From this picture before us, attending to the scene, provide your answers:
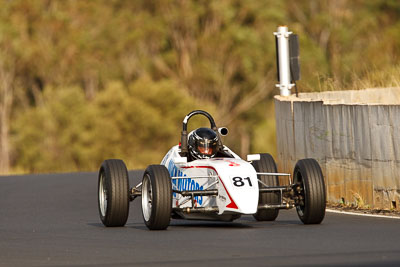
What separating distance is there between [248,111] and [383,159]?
46403 mm

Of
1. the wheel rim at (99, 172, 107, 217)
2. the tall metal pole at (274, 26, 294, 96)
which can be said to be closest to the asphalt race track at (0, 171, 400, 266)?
the wheel rim at (99, 172, 107, 217)

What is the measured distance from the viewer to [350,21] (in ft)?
223

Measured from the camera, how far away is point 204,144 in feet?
45.6

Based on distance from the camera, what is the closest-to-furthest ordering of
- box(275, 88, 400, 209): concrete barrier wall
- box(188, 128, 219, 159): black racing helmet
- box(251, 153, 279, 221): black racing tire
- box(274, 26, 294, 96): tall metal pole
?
box(251, 153, 279, 221): black racing tire
box(188, 128, 219, 159): black racing helmet
box(275, 88, 400, 209): concrete barrier wall
box(274, 26, 294, 96): tall metal pole

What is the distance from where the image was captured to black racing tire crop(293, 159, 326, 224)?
1274cm

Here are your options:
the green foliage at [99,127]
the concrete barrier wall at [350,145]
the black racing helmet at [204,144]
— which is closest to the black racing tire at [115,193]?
the black racing helmet at [204,144]

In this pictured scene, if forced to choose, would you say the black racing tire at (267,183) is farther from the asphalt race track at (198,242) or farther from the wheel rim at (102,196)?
the wheel rim at (102,196)

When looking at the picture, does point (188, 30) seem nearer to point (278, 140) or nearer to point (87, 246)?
point (278, 140)

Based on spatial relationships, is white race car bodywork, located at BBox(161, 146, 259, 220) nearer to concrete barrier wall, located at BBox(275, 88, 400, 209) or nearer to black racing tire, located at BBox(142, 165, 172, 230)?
black racing tire, located at BBox(142, 165, 172, 230)

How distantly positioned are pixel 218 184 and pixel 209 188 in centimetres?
36

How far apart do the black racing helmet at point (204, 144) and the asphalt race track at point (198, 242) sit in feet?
2.99

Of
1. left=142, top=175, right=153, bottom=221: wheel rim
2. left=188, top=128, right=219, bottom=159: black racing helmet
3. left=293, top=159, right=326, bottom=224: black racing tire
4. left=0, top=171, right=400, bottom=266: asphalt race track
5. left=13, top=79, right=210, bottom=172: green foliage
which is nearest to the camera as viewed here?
left=0, top=171, right=400, bottom=266: asphalt race track

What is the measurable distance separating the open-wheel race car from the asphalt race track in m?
0.21

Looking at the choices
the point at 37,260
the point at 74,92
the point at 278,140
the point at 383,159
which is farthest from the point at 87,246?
the point at 74,92
